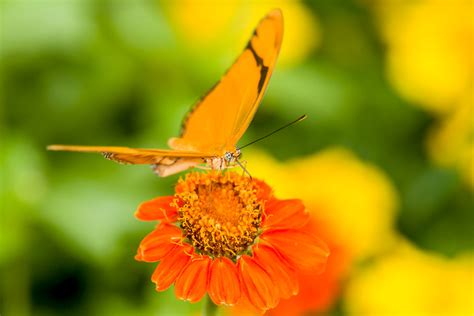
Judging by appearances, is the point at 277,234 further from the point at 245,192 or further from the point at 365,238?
the point at 365,238

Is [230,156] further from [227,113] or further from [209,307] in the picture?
[209,307]

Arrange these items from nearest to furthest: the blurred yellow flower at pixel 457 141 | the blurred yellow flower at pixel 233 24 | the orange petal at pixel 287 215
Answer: the orange petal at pixel 287 215 < the blurred yellow flower at pixel 457 141 < the blurred yellow flower at pixel 233 24

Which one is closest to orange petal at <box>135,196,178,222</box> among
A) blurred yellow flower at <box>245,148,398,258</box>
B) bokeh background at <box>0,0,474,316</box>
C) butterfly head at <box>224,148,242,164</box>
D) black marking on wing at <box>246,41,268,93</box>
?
butterfly head at <box>224,148,242,164</box>

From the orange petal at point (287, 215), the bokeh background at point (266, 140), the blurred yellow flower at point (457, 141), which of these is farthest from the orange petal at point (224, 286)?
the blurred yellow flower at point (457, 141)

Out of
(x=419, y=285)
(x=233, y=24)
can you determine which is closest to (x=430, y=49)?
(x=233, y=24)

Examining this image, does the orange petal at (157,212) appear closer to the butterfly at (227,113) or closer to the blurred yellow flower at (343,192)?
the butterfly at (227,113)

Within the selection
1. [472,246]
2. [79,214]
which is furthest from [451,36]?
[79,214]
